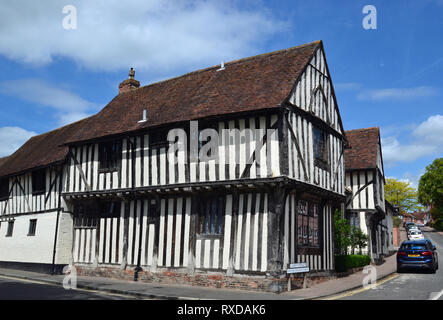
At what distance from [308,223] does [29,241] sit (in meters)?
13.2

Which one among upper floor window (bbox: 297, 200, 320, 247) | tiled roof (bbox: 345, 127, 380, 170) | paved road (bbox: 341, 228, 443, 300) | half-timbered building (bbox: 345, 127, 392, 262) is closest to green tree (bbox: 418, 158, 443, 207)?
tiled roof (bbox: 345, 127, 380, 170)

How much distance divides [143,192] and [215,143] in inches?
135

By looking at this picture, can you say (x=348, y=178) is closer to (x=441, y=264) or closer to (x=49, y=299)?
(x=441, y=264)

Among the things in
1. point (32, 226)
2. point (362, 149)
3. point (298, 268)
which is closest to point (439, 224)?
point (362, 149)

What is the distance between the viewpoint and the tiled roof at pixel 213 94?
13.4 meters

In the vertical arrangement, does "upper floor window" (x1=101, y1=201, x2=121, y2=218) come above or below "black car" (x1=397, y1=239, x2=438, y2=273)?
above

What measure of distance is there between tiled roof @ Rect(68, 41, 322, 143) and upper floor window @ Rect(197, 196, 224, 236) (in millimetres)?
2850

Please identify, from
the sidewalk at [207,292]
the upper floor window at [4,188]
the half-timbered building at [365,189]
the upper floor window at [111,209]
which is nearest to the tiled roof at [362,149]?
the half-timbered building at [365,189]

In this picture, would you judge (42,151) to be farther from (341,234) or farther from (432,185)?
(432,185)

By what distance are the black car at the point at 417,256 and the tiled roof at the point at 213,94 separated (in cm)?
880

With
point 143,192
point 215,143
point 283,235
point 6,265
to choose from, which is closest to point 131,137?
point 143,192

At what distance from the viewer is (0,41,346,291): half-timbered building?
1245 cm

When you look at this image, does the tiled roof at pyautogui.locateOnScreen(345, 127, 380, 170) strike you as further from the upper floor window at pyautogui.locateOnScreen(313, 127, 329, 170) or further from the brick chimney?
the brick chimney

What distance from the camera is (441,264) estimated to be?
20141 mm
